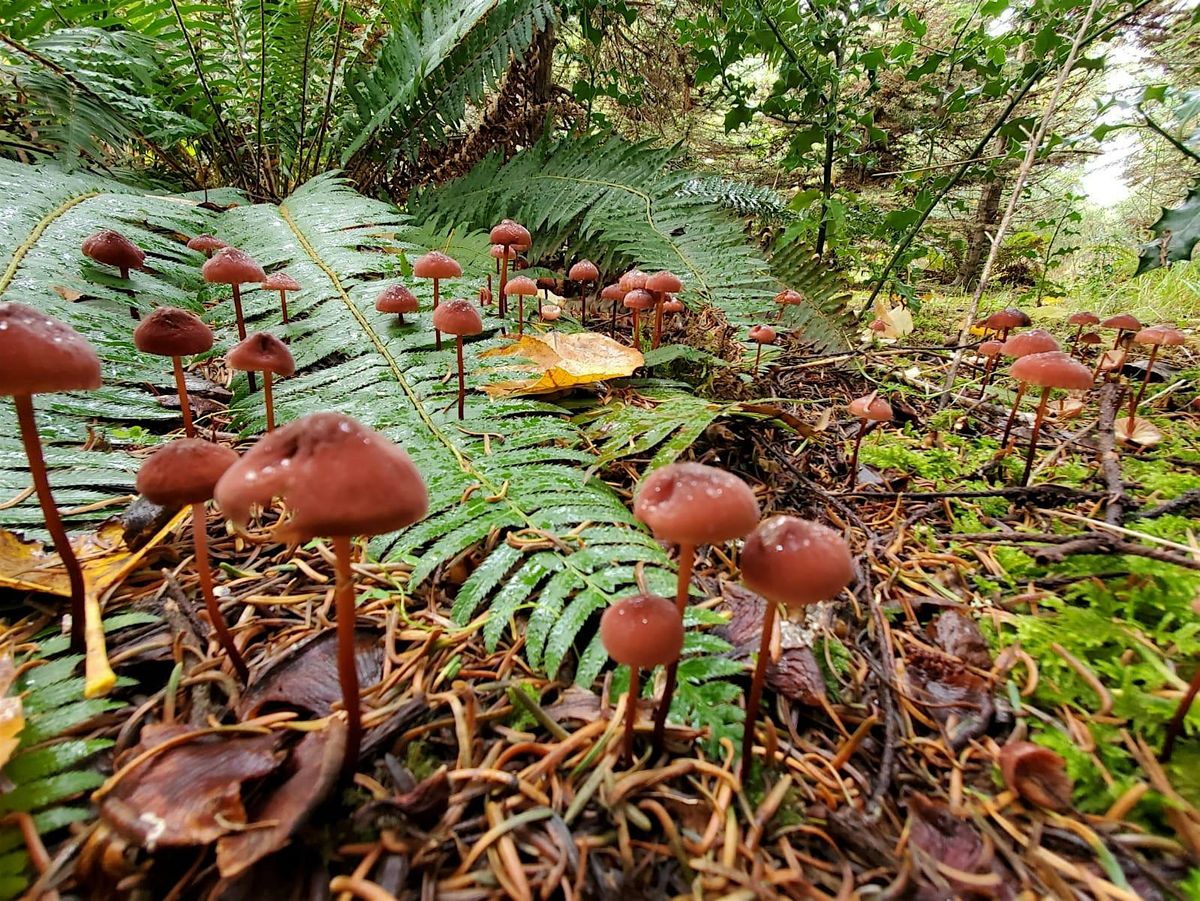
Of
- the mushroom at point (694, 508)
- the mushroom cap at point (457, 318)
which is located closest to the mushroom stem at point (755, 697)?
the mushroom at point (694, 508)

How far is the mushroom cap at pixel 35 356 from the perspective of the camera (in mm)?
1070

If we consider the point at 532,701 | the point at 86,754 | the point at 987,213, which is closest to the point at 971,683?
the point at 532,701

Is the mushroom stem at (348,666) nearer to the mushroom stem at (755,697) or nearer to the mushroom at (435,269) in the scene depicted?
the mushroom stem at (755,697)

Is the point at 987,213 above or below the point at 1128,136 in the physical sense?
below

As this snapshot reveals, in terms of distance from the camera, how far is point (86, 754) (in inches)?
43.7

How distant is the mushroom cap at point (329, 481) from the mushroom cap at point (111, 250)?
2.10 m

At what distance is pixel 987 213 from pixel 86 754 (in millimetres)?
10387

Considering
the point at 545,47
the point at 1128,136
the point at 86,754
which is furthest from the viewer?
the point at 1128,136

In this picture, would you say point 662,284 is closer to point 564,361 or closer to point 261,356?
point 564,361

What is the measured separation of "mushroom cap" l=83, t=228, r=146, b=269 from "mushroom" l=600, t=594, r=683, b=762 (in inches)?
100

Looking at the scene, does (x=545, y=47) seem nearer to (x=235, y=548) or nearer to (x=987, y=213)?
(x=235, y=548)

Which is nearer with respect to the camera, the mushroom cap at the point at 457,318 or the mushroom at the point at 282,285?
the mushroom cap at the point at 457,318

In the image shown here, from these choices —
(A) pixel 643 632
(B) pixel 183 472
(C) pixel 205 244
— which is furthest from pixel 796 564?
(C) pixel 205 244

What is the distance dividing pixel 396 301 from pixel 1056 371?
251cm
